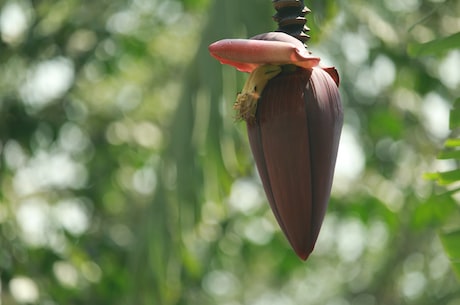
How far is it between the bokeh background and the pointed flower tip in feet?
2.61

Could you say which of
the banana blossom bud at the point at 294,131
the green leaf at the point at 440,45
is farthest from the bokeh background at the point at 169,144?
the banana blossom bud at the point at 294,131

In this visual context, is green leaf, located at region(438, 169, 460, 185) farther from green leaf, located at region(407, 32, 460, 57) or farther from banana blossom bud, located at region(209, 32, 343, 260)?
banana blossom bud, located at region(209, 32, 343, 260)

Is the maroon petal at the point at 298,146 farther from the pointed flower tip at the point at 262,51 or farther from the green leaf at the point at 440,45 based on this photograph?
the green leaf at the point at 440,45

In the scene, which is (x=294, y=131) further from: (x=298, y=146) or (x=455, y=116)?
(x=455, y=116)

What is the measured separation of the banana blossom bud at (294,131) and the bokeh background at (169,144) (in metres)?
0.77

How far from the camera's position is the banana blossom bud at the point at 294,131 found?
1.10 meters

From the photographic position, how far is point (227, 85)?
2.31 metres

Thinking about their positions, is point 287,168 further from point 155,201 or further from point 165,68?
point 165,68

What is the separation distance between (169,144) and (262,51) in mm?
1760

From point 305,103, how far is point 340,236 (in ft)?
23.3

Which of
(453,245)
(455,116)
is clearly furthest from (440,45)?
(453,245)

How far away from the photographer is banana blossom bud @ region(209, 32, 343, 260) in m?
1.10

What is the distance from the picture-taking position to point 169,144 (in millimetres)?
2801

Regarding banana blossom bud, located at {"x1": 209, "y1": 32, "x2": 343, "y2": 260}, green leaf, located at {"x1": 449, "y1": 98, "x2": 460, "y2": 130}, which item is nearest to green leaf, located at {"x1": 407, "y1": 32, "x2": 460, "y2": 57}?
green leaf, located at {"x1": 449, "y1": 98, "x2": 460, "y2": 130}
